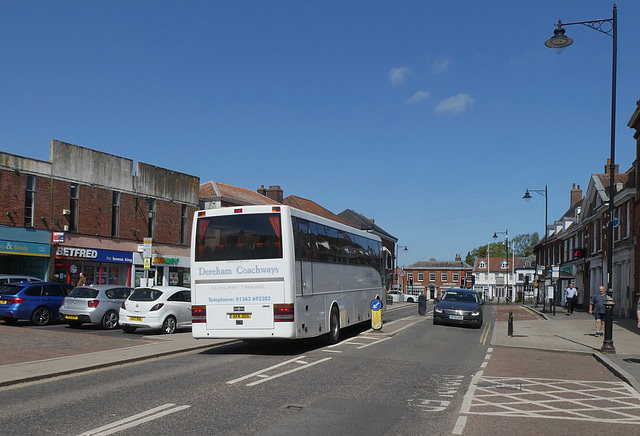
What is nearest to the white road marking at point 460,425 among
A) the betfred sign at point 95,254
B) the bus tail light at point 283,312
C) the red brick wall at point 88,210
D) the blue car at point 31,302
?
the bus tail light at point 283,312

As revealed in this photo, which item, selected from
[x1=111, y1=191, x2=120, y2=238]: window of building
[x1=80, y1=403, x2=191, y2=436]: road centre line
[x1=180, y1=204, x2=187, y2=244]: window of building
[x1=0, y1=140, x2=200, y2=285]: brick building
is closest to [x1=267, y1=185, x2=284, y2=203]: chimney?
[x1=0, y1=140, x2=200, y2=285]: brick building

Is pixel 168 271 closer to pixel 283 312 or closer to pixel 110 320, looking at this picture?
pixel 110 320

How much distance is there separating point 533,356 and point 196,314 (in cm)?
873

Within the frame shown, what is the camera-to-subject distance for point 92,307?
2034 centimetres

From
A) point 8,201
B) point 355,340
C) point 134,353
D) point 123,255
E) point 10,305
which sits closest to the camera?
point 134,353

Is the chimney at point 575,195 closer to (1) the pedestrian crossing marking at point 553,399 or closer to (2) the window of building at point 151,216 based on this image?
(2) the window of building at point 151,216

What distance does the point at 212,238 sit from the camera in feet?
48.6

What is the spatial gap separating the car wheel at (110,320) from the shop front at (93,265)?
12.8 meters

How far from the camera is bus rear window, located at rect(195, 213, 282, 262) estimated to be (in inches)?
567

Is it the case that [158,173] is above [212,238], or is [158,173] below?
above

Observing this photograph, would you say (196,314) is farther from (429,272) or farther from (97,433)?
(429,272)

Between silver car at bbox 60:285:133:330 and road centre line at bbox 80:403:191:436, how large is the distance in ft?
42.9

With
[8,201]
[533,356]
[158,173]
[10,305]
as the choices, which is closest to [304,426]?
[533,356]

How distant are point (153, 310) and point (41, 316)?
4527 millimetres
